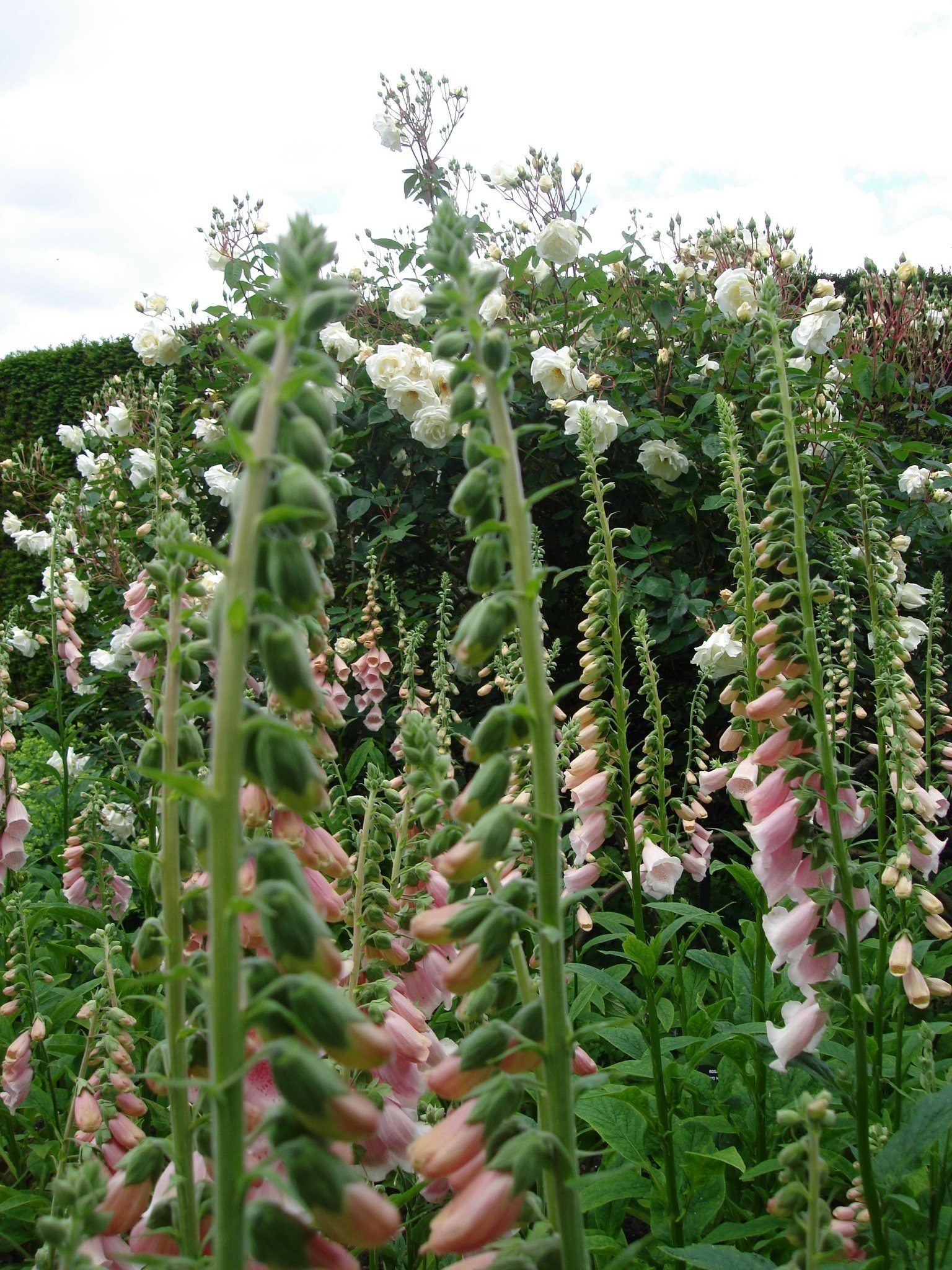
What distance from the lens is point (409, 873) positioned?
5.10ft

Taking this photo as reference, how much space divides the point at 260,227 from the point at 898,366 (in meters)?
3.50

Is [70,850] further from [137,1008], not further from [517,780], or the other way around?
[517,780]

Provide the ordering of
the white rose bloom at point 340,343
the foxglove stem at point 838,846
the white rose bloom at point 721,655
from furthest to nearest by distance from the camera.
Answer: the white rose bloom at point 340,343, the white rose bloom at point 721,655, the foxglove stem at point 838,846

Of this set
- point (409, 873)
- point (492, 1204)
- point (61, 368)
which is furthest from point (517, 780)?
point (61, 368)

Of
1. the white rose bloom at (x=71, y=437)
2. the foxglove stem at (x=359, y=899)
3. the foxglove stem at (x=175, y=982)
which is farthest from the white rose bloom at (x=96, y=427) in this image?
the foxglove stem at (x=175, y=982)

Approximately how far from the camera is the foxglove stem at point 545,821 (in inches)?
34.6

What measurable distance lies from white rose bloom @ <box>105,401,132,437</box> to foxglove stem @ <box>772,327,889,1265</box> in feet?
14.3

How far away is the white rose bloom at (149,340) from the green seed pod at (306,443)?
479 centimetres

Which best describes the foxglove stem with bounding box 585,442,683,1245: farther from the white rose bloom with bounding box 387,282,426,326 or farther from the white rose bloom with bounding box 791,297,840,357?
the white rose bloom with bounding box 387,282,426,326

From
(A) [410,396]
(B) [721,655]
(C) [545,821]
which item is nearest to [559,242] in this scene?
(A) [410,396]

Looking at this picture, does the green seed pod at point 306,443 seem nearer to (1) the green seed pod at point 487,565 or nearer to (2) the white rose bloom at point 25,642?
(1) the green seed pod at point 487,565

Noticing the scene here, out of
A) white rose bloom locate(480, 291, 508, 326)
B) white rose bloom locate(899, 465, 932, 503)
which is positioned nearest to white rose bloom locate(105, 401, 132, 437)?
white rose bloom locate(480, 291, 508, 326)

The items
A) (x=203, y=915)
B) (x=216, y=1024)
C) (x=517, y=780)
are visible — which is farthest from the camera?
(x=517, y=780)

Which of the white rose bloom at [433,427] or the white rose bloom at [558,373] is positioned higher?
the white rose bloom at [558,373]
